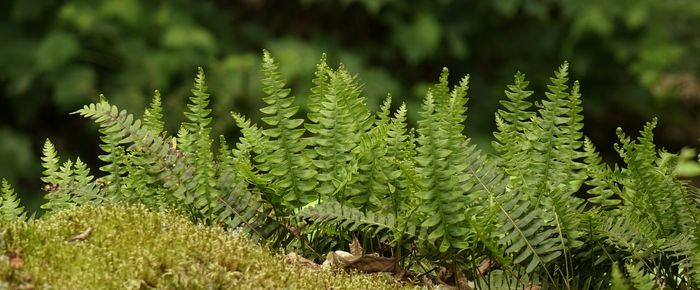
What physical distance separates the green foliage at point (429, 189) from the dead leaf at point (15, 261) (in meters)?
0.45

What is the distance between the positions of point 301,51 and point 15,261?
254 inches

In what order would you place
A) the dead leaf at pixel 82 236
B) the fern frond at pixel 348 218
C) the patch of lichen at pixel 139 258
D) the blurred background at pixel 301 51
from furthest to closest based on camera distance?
the blurred background at pixel 301 51 < the fern frond at pixel 348 218 < the dead leaf at pixel 82 236 < the patch of lichen at pixel 139 258

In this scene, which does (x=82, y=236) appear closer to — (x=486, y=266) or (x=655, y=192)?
(x=486, y=266)

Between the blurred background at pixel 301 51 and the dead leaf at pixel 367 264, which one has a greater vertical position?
the blurred background at pixel 301 51

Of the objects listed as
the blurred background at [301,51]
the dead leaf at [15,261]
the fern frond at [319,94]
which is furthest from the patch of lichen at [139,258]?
the blurred background at [301,51]

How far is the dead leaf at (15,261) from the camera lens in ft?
6.79

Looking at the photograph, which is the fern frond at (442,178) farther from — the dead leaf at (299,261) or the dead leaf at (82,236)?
the dead leaf at (82,236)

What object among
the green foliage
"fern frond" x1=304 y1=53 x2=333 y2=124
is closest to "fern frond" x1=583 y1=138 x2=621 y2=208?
the green foliage

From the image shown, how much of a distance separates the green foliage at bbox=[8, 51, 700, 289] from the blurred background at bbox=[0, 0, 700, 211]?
502 cm

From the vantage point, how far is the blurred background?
832cm

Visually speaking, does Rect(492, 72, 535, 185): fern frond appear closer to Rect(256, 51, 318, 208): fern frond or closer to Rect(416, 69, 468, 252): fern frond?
Rect(416, 69, 468, 252): fern frond

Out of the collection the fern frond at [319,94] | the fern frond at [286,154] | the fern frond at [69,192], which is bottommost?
the fern frond at [69,192]

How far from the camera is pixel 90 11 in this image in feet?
27.3

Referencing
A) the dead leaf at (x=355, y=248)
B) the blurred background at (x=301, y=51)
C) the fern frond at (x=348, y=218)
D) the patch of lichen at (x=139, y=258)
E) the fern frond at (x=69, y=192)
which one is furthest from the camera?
the blurred background at (x=301, y=51)
